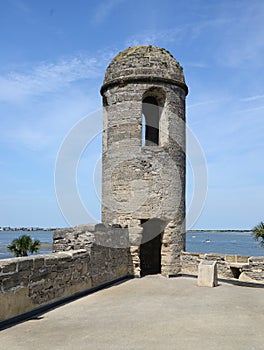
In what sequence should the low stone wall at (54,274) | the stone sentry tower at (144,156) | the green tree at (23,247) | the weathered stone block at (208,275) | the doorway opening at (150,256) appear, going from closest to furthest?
the low stone wall at (54,274)
the weathered stone block at (208,275)
the stone sentry tower at (144,156)
the doorway opening at (150,256)
the green tree at (23,247)

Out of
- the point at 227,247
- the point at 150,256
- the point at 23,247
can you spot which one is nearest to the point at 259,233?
the point at 150,256

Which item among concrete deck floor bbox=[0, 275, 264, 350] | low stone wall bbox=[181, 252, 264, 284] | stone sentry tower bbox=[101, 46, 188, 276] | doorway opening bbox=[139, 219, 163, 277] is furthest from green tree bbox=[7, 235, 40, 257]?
concrete deck floor bbox=[0, 275, 264, 350]

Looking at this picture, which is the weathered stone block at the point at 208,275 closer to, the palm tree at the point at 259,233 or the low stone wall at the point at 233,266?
the low stone wall at the point at 233,266

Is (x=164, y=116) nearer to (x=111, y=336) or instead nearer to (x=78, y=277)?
(x=78, y=277)

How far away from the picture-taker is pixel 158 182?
415 inches

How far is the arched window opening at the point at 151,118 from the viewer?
11883mm

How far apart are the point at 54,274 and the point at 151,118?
22.9ft

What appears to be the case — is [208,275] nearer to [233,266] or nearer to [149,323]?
[233,266]

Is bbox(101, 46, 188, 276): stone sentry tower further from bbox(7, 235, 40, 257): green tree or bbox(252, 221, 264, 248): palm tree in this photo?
bbox(7, 235, 40, 257): green tree

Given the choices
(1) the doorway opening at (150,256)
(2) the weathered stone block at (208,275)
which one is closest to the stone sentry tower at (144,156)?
(1) the doorway opening at (150,256)

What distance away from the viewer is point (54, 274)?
6.44 meters

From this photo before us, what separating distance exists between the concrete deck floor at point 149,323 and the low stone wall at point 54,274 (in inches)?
11.1

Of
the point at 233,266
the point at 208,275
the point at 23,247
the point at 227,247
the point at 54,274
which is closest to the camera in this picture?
the point at 54,274

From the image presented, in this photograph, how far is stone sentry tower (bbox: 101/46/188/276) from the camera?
34.4ft
